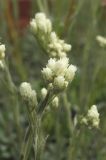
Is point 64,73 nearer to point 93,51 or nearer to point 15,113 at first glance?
point 15,113

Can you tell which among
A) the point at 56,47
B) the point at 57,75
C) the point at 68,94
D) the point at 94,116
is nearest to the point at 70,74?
the point at 57,75

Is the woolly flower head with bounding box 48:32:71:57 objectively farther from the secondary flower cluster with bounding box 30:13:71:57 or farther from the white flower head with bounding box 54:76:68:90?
the white flower head with bounding box 54:76:68:90

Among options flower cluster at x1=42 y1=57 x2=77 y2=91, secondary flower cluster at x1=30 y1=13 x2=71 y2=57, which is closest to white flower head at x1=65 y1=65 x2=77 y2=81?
flower cluster at x1=42 y1=57 x2=77 y2=91

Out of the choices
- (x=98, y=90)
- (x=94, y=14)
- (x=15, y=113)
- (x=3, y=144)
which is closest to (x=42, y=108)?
(x=15, y=113)

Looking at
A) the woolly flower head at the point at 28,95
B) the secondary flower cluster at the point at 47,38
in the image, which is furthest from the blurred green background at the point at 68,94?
the woolly flower head at the point at 28,95

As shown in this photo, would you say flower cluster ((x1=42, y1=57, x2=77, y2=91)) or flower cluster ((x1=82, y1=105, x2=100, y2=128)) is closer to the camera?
flower cluster ((x1=42, y1=57, x2=77, y2=91))

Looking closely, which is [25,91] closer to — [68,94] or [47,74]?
[47,74]

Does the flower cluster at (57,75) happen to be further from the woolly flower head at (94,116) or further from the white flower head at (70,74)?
the woolly flower head at (94,116)

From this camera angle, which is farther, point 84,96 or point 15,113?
point 84,96
